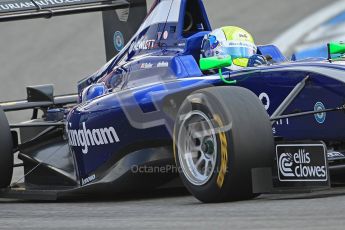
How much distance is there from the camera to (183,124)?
6598mm

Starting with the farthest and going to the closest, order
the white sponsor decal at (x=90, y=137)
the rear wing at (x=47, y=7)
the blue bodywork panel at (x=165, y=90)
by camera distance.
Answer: the rear wing at (x=47, y=7)
the white sponsor decal at (x=90, y=137)
the blue bodywork panel at (x=165, y=90)

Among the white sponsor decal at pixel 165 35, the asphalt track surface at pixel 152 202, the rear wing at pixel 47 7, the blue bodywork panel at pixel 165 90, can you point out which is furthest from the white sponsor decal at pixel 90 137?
the rear wing at pixel 47 7

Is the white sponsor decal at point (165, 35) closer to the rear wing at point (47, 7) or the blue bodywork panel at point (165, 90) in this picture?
the blue bodywork panel at point (165, 90)

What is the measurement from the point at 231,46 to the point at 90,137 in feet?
4.47

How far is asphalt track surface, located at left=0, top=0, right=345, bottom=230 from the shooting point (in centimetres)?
528

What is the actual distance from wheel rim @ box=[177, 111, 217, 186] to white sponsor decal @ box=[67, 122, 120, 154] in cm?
100

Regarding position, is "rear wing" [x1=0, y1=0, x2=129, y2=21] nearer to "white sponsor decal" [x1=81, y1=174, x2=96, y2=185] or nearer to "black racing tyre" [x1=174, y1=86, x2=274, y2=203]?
"white sponsor decal" [x1=81, y1=174, x2=96, y2=185]

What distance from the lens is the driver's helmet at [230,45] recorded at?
25.9ft

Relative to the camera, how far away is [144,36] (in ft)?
28.1

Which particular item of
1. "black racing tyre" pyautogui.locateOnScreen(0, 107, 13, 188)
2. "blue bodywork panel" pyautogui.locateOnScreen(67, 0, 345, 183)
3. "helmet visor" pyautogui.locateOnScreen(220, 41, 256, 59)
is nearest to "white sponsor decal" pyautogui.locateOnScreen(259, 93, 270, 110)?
"blue bodywork panel" pyautogui.locateOnScreen(67, 0, 345, 183)

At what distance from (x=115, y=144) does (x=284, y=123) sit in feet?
4.33

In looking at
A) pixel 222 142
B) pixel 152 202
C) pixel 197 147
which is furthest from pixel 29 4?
pixel 222 142

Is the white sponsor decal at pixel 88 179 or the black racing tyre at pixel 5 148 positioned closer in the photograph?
the white sponsor decal at pixel 88 179

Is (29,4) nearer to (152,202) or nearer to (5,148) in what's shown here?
(5,148)
